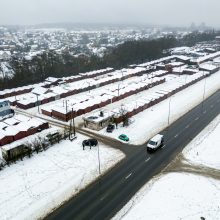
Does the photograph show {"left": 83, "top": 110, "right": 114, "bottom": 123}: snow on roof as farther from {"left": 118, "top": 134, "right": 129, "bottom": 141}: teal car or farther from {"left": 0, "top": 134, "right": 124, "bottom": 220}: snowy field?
{"left": 0, "top": 134, "right": 124, "bottom": 220}: snowy field

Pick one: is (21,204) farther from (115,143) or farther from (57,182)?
(115,143)

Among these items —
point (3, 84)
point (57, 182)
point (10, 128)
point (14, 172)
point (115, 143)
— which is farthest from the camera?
point (3, 84)

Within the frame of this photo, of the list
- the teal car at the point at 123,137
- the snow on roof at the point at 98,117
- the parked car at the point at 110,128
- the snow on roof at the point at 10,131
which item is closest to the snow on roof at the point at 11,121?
the snow on roof at the point at 10,131

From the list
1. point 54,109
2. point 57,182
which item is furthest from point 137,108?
point 57,182

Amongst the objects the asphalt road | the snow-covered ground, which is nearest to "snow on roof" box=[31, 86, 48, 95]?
the snow-covered ground

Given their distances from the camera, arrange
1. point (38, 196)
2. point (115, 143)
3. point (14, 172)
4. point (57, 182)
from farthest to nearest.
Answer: point (115, 143) < point (14, 172) < point (57, 182) < point (38, 196)

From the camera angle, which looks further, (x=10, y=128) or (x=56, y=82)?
(x=56, y=82)
